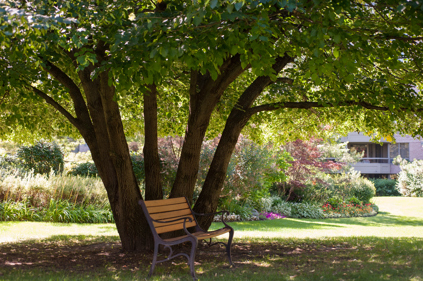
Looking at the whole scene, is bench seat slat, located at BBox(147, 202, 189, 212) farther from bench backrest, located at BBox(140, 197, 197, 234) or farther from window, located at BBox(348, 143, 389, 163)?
window, located at BBox(348, 143, 389, 163)

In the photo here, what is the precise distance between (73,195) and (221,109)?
657 centimetres

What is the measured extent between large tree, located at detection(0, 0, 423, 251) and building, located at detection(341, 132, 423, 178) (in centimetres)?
2615

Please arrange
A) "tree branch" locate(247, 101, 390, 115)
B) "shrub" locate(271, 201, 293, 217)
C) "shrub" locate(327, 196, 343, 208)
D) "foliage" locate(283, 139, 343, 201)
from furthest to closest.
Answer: "foliage" locate(283, 139, 343, 201) < "shrub" locate(327, 196, 343, 208) < "shrub" locate(271, 201, 293, 217) < "tree branch" locate(247, 101, 390, 115)

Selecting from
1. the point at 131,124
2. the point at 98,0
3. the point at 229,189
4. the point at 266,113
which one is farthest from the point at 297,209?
the point at 98,0

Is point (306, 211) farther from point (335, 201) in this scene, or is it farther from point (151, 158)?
point (151, 158)

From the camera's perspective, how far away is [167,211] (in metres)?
5.71

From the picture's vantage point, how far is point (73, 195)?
12.1 meters

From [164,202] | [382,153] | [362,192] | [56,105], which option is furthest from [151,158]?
[382,153]

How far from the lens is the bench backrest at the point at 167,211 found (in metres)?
5.39

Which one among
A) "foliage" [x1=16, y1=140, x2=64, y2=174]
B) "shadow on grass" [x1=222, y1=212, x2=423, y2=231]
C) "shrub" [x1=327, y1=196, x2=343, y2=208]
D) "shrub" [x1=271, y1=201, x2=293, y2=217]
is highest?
"foliage" [x1=16, y1=140, x2=64, y2=174]

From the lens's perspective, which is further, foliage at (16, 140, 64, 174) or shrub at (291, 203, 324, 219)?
shrub at (291, 203, 324, 219)

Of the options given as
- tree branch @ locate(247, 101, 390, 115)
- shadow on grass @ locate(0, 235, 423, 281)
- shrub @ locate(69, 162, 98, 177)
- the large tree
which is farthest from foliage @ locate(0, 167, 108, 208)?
tree branch @ locate(247, 101, 390, 115)

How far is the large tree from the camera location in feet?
12.4

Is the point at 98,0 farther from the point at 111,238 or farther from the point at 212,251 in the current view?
the point at 111,238
